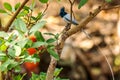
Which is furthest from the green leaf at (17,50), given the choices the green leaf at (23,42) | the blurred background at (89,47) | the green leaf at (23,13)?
the blurred background at (89,47)

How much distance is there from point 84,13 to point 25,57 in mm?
3540

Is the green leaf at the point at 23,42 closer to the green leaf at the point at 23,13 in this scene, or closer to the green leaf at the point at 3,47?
the green leaf at the point at 3,47

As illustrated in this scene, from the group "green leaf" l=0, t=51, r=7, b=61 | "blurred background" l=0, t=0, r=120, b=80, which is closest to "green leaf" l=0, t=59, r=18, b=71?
"green leaf" l=0, t=51, r=7, b=61

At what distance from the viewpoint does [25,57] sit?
80cm

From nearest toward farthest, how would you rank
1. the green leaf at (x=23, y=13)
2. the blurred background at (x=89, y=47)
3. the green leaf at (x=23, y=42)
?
the green leaf at (x=23, y=42)
the green leaf at (x=23, y=13)
the blurred background at (x=89, y=47)

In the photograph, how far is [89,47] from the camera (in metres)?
4.21

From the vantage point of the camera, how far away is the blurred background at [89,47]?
402cm

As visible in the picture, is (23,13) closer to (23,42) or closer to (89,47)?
(23,42)

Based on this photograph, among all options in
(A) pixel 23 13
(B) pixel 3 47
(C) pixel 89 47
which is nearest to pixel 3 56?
(B) pixel 3 47

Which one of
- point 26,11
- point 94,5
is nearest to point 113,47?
point 94,5

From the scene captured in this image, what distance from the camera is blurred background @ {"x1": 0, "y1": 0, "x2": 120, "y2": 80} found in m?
4.02

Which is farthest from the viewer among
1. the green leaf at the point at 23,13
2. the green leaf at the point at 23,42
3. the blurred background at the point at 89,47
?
the blurred background at the point at 89,47

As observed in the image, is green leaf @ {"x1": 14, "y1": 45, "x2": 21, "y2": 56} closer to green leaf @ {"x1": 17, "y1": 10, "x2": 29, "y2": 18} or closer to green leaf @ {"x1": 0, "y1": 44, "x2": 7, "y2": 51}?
green leaf @ {"x1": 0, "y1": 44, "x2": 7, "y2": 51}

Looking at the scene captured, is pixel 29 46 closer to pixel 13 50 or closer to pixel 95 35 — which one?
pixel 13 50
